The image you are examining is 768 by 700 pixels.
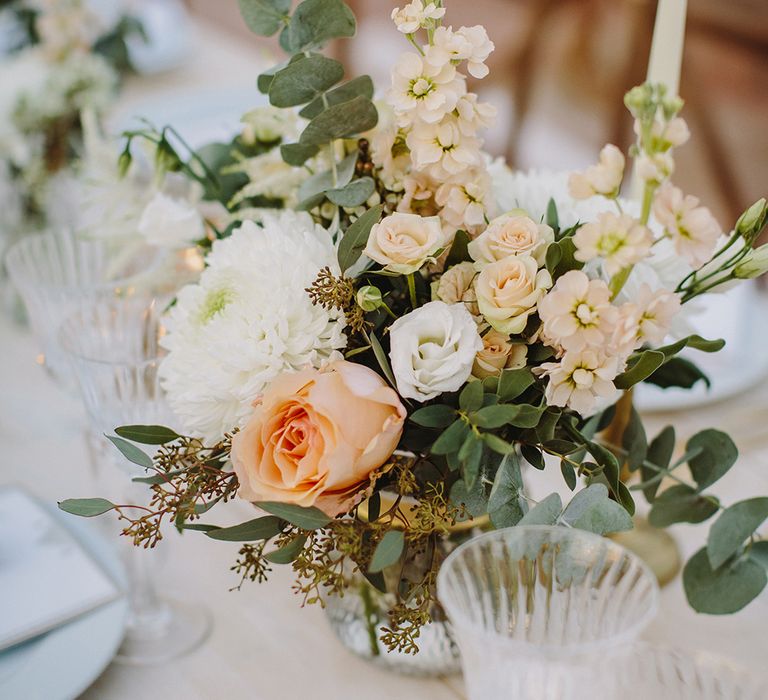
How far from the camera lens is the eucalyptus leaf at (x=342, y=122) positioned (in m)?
0.60

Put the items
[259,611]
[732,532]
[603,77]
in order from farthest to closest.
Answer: [603,77] < [259,611] < [732,532]

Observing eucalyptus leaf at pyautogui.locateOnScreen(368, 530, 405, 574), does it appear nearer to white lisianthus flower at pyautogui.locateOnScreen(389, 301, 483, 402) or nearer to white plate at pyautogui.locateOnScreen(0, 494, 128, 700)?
white lisianthus flower at pyautogui.locateOnScreen(389, 301, 483, 402)

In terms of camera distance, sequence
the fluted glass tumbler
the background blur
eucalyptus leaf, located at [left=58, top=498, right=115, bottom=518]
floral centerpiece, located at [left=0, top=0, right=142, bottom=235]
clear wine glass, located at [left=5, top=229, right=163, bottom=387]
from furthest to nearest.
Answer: the background blur → floral centerpiece, located at [left=0, top=0, right=142, bottom=235] → clear wine glass, located at [left=5, top=229, right=163, bottom=387] → eucalyptus leaf, located at [left=58, top=498, right=115, bottom=518] → the fluted glass tumbler

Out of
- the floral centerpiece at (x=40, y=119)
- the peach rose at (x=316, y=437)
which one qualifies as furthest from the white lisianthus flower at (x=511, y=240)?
the floral centerpiece at (x=40, y=119)

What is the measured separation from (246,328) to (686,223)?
0.25m

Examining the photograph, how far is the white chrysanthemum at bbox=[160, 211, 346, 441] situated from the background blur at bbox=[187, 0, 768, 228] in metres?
1.51

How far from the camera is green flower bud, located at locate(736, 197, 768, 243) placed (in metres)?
0.53

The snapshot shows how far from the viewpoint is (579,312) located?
0.48m

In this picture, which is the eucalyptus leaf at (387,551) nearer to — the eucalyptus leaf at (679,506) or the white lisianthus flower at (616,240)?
the white lisianthus flower at (616,240)

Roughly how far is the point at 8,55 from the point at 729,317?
130cm

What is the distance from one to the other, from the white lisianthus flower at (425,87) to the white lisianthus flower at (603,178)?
10cm

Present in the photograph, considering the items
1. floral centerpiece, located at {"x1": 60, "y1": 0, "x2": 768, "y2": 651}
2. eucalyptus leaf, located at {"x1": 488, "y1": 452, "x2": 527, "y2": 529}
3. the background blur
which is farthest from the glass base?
the background blur

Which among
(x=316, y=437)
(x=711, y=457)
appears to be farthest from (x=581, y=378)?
(x=711, y=457)

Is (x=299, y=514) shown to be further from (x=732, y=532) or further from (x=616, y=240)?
(x=732, y=532)
